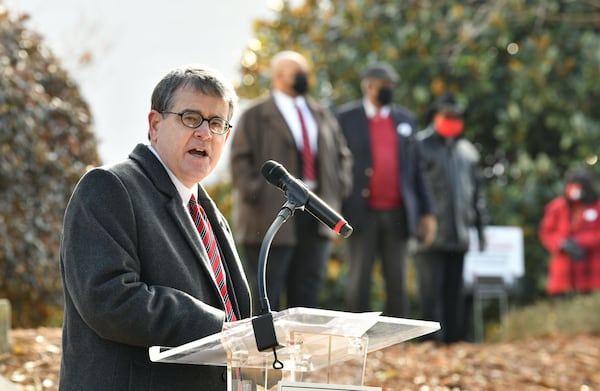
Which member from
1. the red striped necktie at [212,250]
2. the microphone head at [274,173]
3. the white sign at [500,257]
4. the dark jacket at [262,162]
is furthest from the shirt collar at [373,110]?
the microphone head at [274,173]

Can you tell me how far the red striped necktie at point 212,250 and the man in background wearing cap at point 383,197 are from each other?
6.37 meters

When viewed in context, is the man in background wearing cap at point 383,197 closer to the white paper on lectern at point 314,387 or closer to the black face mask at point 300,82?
the black face mask at point 300,82

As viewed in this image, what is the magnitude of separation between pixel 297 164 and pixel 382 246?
4.61 feet

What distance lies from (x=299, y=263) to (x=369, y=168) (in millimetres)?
1418

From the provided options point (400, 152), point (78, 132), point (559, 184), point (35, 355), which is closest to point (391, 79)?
point (400, 152)

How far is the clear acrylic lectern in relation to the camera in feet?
11.0

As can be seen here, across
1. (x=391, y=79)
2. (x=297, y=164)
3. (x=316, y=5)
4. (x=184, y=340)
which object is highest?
(x=316, y=5)

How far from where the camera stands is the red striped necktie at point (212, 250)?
4082mm

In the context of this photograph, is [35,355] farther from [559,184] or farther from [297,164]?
[559,184]

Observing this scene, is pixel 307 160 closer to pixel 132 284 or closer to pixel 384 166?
pixel 384 166

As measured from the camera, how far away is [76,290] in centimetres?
369

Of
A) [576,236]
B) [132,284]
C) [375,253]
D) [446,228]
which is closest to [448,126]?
[446,228]

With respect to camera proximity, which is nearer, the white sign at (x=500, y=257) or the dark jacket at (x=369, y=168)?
the dark jacket at (x=369, y=168)

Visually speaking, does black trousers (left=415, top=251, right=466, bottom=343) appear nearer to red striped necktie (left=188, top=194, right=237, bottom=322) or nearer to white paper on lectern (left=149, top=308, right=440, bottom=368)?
red striped necktie (left=188, top=194, right=237, bottom=322)
